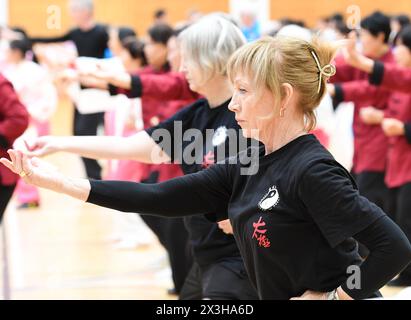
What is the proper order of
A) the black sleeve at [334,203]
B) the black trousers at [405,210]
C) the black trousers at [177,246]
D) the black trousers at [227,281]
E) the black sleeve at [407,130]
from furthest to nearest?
the black trousers at [405,210] → the black sleeve at [407,130] → the black trousers at [177,246] → the black trousers at [227,281] → the black sleeve at [334,203]

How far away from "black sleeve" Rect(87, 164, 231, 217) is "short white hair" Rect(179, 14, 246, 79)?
0.94 meters

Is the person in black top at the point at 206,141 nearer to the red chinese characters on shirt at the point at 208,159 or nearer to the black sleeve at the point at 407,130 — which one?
the red chinese characters on shirt at the point at 208,159

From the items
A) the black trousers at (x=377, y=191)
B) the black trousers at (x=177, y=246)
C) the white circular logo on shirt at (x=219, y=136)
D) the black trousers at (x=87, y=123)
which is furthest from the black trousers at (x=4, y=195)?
the black trousers at (x=87, y=123)

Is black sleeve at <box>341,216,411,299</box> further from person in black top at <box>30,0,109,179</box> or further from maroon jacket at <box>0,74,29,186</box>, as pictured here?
person in black top at <box>30,0,109,179</box>

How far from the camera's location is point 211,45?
10.8ft

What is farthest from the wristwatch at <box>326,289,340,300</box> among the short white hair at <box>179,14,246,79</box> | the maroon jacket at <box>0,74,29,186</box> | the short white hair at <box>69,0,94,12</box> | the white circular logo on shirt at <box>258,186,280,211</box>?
the short white hair at <box>69,0,94,12</box>

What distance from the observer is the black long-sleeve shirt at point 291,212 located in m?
2.05

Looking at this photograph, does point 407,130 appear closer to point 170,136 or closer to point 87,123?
point 170,136

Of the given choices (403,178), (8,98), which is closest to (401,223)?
(403,178)

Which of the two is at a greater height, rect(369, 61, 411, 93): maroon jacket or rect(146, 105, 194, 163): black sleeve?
rect(146, 105, 194, 163): black sleeve

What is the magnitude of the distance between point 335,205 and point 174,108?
128 inches

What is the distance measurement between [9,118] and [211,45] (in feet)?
4.03

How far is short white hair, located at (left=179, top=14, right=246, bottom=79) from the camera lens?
3.28 metres

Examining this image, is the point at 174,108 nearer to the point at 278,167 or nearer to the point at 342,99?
the point at 342,99
